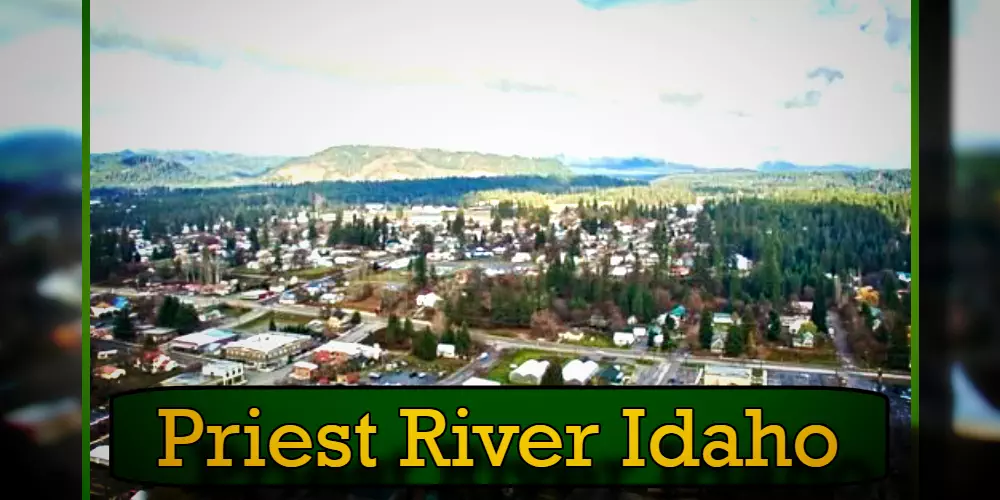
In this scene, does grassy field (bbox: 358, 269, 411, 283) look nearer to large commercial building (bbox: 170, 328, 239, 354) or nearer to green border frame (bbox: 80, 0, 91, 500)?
large commercial building (bbox: 170, 328, 239, 354)

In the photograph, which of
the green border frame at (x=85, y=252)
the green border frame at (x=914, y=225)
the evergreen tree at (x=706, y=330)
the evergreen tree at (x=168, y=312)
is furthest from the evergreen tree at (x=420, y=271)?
the green border frame at (x=914, y=225)

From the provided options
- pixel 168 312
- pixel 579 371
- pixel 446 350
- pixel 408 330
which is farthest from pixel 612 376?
pixel 168 312

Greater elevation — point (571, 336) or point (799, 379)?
point (571, 336)

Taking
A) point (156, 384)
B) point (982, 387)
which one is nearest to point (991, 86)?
point (982, 387)

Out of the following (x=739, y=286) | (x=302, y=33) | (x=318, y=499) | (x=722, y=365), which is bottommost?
(x=318, y=499)

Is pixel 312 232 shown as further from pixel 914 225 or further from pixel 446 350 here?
pixel 914 225

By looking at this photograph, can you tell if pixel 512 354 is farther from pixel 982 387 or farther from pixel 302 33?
pixel 982 387

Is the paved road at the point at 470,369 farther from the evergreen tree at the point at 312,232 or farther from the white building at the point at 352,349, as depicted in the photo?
the evergreen tree at the point at 312,232
